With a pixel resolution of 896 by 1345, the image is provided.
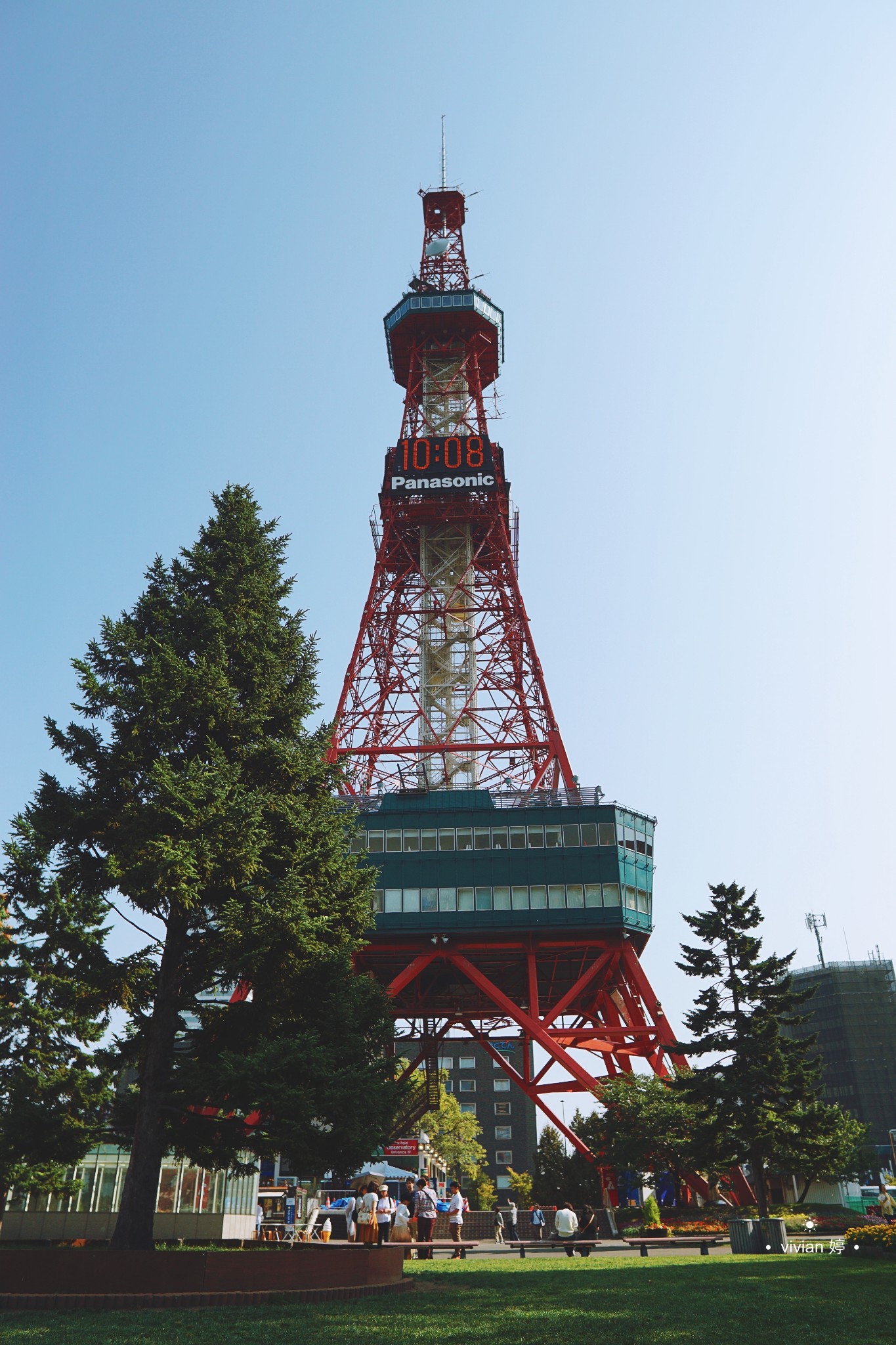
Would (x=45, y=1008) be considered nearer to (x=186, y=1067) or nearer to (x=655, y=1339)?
(x=186, y=1067)

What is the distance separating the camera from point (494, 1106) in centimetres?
10575

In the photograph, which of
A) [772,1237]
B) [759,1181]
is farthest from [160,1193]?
[759,1181]

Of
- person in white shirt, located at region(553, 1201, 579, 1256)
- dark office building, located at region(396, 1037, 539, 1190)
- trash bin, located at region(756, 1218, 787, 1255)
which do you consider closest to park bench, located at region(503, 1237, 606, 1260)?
person in white shirt, located at region(553, 1201, 579, 1256)

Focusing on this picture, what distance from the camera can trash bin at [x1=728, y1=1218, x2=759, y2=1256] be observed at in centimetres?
2534

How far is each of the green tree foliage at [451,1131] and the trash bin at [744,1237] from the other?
159 feet

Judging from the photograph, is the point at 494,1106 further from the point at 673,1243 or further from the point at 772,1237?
the point at 772,1237

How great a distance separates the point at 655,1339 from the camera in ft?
38.4

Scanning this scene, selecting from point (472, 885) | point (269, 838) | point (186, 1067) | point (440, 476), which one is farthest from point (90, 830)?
point (440, 476)

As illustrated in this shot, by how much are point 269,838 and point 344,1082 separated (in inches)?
191

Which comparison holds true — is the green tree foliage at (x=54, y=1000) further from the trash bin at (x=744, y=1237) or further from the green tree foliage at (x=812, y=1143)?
the green tree foliage at (x=812, y=1143)

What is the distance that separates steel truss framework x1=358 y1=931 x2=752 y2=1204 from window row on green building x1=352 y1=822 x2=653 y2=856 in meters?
4.75

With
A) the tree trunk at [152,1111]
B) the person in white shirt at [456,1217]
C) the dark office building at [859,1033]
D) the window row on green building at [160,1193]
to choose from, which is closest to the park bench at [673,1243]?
the person in white shirt at [456,1217]

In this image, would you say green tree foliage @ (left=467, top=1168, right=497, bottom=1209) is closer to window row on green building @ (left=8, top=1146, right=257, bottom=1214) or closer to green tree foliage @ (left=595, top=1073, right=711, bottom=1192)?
green tree foliage @ (left=595, top=1073, right=711, bottom=1192)

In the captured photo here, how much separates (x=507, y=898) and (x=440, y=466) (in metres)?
33.3
